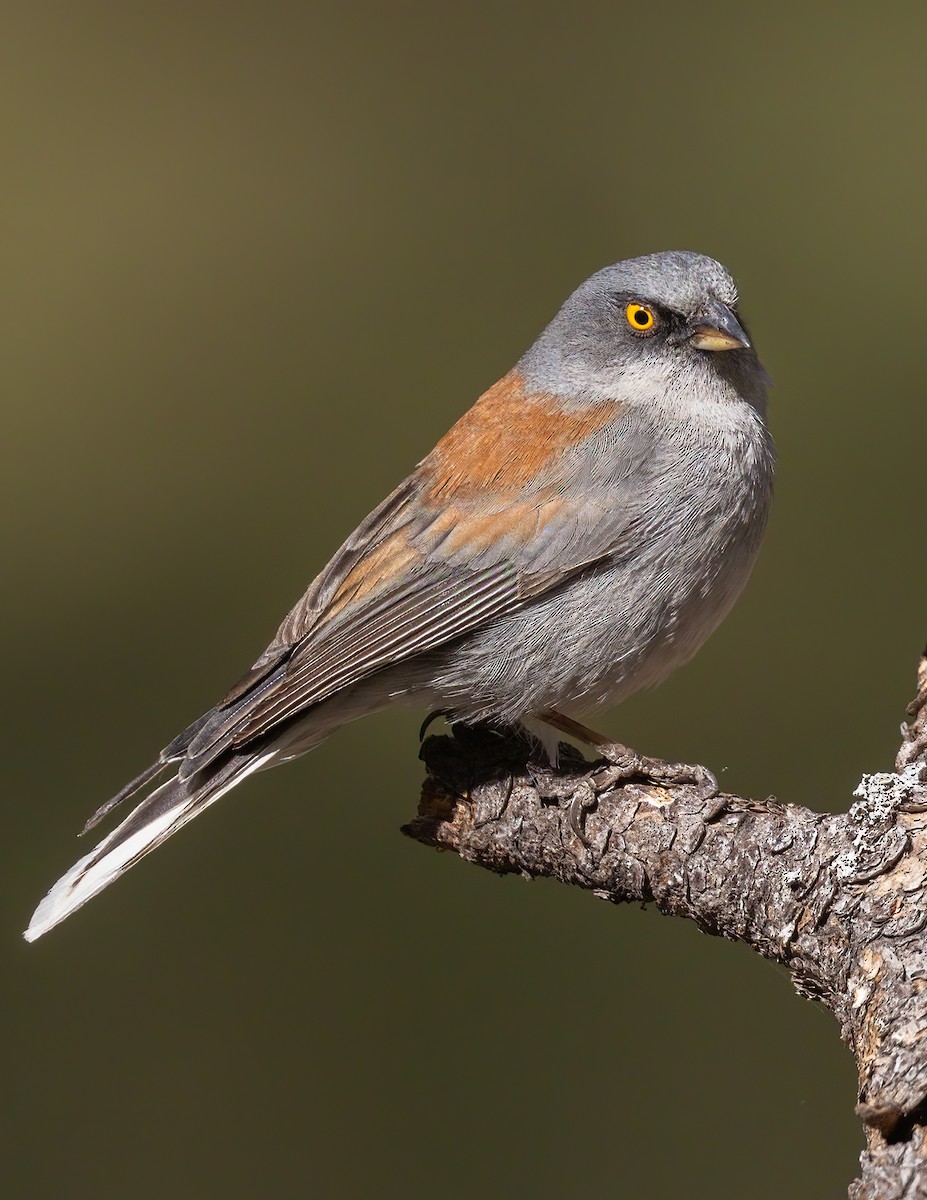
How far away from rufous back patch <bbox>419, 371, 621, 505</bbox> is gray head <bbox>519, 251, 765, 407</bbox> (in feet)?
0.33

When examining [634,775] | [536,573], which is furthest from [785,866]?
[536,573]

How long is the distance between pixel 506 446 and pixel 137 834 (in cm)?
116

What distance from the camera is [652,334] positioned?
297cm

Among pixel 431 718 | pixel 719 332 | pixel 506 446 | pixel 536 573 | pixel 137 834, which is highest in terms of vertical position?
pixel 719 332

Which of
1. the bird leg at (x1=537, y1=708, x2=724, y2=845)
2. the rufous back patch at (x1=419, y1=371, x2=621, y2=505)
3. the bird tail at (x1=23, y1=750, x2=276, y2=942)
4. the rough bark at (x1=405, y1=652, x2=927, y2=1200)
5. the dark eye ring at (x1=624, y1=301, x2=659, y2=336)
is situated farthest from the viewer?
the dark eye ring at (x1=624, y1=301, x2=659, y2=336)

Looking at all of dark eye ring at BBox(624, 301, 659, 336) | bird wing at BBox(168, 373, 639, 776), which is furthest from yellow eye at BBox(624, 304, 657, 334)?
bird wing at BBox(168, 373, 639, 776)

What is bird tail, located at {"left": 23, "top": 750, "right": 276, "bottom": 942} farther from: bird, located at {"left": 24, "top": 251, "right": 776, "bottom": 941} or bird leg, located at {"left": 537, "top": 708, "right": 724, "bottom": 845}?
bird leg, located at {"left": 537, "top": 708, "right": 724, "bottom": 845}

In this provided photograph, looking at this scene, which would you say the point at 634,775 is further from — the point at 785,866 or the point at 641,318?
the point at 641,318

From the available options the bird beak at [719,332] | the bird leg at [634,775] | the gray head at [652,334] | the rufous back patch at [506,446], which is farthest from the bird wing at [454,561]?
the bird leg at [634,775]

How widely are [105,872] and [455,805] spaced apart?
2.46 feet

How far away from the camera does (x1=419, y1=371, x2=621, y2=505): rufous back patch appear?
112 inches

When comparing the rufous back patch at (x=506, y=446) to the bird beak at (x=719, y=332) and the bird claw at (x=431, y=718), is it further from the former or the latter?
the bird claw at (x=431, y=718)

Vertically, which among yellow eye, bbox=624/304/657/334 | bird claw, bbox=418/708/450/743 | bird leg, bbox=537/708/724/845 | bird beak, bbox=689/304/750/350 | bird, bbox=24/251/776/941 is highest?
yellow eye, bbox=624/304/657/334

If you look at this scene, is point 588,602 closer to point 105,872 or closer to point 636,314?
point 636,314
